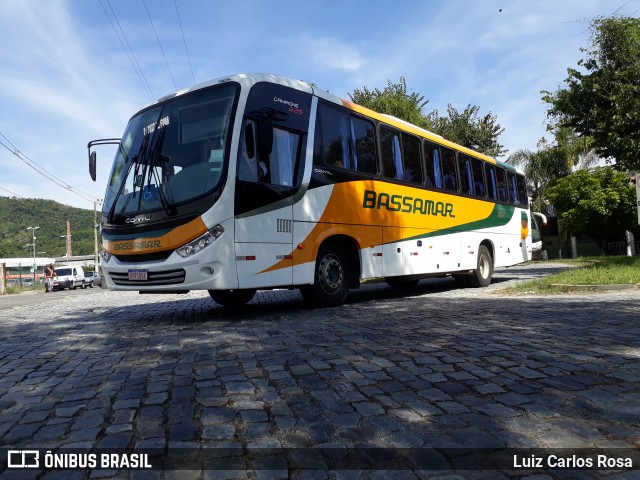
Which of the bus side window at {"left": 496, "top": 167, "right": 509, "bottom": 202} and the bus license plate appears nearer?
the bus license plate

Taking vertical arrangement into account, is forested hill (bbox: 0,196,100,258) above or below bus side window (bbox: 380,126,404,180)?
above

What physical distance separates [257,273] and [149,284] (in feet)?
4.94

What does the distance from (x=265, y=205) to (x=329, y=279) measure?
1878 mm

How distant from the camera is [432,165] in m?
10.8

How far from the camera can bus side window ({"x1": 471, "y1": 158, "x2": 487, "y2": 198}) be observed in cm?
1265

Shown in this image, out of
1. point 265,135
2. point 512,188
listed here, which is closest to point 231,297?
point 265,135

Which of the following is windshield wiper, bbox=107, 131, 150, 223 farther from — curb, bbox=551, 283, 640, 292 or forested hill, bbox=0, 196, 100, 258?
forested hill, bbox=0, 196, 100, 258

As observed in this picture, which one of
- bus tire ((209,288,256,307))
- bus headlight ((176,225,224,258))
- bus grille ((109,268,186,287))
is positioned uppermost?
bus headlight ((176,225,224,258))

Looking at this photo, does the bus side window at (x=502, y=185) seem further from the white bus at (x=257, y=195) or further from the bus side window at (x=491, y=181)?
the white bus at (x=257, y=195)

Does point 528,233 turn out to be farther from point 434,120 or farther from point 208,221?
point 434,120

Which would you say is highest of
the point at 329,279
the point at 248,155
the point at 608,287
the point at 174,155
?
the point at 174,155

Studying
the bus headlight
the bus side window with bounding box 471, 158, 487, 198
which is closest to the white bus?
the bus headlight

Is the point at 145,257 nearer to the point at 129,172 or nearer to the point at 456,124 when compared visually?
the point at 129,172

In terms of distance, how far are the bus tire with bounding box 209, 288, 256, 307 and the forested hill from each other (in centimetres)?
7160
